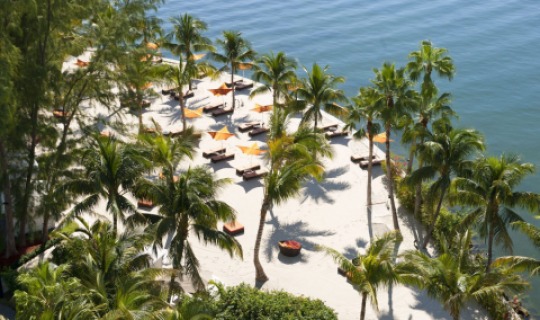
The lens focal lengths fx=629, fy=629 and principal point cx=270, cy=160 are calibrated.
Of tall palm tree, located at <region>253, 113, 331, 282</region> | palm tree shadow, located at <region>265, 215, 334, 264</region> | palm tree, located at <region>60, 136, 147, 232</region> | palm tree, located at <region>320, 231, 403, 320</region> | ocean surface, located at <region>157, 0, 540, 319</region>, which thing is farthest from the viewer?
ocean surface, located at <region>157, 0, 540, 319</region>

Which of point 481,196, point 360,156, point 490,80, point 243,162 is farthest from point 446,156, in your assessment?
point 490,80

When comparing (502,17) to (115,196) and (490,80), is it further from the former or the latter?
(115,196)

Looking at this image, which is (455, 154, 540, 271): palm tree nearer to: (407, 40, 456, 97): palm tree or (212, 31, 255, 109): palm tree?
(407, 40, 456, 97): palm tree

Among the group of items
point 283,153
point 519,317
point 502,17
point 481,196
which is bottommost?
point 519,317

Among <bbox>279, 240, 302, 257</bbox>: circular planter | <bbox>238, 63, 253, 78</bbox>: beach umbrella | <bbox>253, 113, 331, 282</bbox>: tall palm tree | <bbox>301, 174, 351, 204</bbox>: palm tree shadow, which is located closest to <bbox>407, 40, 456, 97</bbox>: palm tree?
<bbox>253, 113, 331, 282</bbox>: tall palm tree

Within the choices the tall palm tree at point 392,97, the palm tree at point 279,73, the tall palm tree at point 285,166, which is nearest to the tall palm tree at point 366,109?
the tall palm tree at point 392,97

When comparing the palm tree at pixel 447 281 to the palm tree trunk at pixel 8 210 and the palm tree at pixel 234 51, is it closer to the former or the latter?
the palm tree trunk at pixel 8 210

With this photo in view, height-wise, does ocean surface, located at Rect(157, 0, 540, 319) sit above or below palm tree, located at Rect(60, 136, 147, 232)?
above

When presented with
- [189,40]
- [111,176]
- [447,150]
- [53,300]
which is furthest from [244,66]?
[53,300]
